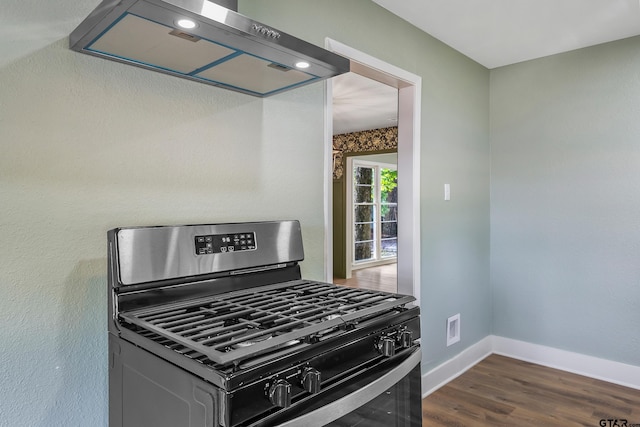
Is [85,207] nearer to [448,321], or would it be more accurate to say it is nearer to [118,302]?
[118,302]

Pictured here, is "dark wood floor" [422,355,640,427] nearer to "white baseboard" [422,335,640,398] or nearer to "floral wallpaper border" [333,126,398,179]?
"white baseboard" [422,335,640,398]

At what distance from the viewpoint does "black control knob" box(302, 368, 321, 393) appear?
910 mm

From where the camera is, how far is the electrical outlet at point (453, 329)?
109 inches

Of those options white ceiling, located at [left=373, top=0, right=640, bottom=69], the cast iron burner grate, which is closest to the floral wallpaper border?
white ceiling, located at [left=373, top=0, right=640, bottom=69]

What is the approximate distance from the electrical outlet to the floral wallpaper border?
3660 mm

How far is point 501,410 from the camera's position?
2346mm

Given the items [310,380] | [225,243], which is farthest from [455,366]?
[310,380]

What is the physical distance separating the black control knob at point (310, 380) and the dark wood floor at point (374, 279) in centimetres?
473

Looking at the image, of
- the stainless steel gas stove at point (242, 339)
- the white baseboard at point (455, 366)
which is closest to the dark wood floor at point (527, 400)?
the white baseboard at point (455, 366)

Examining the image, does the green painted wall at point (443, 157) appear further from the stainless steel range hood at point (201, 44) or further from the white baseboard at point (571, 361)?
the stainless steel range hood at point (201, 44)

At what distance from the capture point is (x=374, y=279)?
6.49 meters

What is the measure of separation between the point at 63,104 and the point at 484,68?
2.92 metres

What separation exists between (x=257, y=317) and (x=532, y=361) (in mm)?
2702

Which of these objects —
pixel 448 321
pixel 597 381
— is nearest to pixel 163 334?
pixel 448 321
